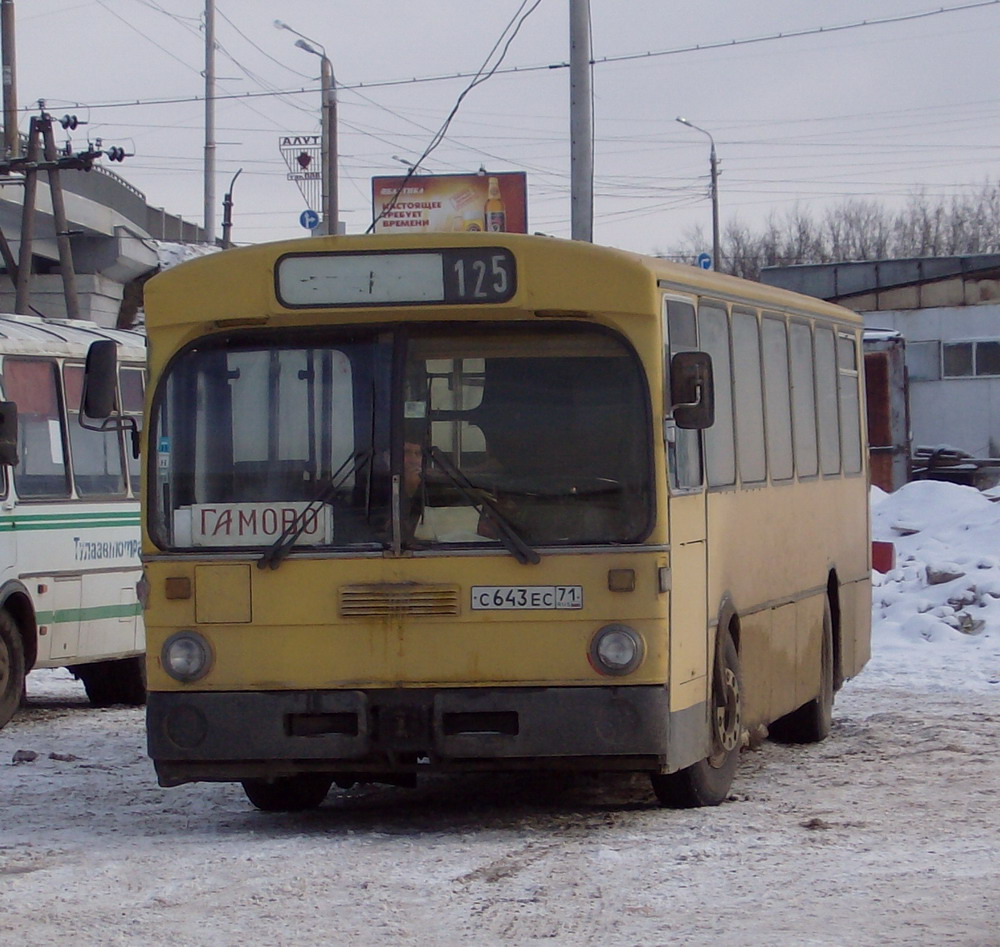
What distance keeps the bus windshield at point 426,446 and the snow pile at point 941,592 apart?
748 cm

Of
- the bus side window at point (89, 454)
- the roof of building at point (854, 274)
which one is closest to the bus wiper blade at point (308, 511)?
the bus side window at point (89, 454)

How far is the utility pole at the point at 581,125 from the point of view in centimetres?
1975

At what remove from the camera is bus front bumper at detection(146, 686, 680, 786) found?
8.55m

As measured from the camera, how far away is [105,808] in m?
10.2

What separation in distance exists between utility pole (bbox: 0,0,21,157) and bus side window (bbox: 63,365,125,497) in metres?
18.3

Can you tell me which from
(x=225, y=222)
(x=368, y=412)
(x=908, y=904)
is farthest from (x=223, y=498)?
(x=225, y=222)

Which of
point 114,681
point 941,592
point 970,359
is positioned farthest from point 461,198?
point 114,681

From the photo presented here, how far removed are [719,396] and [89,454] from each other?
22.1 ft

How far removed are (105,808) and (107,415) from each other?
2.14m

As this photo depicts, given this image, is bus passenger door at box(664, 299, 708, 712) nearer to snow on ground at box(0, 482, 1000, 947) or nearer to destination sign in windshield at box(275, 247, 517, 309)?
snow on ground at box(0, 482, 1000, 947)

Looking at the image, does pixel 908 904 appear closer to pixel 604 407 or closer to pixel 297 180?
pixel 604 407

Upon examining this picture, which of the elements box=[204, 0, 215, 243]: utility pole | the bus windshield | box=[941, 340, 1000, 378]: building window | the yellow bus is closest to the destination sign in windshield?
the yellow bus

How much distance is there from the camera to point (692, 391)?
883 centimetres

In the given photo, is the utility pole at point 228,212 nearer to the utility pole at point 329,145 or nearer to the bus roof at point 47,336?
the utility pole at point 329,145
